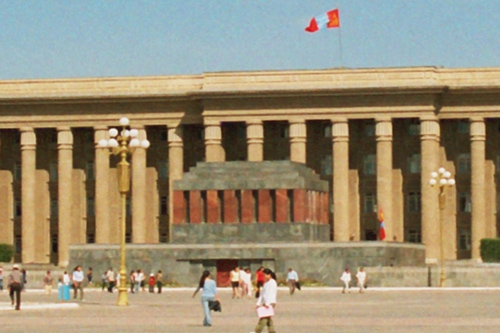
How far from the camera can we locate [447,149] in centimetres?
14712

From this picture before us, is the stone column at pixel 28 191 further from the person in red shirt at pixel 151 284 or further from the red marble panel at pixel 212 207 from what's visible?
the person in red shirt at pixel 151 284

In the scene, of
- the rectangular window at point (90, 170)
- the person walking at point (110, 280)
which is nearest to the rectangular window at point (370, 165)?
the rectangular window at point (90, 170)

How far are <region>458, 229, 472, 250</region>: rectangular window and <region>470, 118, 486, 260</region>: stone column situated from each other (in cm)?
327

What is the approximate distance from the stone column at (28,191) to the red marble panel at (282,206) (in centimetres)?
3619

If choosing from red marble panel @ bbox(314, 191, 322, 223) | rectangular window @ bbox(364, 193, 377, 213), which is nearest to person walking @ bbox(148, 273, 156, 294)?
red marble panel @ bbox(314, 191, 322, 223)

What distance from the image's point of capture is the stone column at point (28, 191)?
147000 millimetres

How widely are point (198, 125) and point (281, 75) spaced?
35.1ft

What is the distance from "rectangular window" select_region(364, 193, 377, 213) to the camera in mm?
147125

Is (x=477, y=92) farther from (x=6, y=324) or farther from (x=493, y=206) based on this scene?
(x=6, y=324)

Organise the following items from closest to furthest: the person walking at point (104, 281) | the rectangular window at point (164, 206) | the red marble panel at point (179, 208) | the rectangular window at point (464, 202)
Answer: the person walking at point (104, 281) < the red marble panel at point (179, 208) < the rectangular window at point (464, 202) < the rectangular window at point (164, 206)

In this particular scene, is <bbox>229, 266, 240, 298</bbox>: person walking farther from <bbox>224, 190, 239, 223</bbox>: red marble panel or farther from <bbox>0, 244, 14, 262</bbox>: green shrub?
<bbox>0, 244, 14, 262</bbox>: green shrub

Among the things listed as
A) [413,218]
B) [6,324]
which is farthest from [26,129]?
[6,324]

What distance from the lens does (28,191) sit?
486ft

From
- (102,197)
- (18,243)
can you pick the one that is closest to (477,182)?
(102,197)
